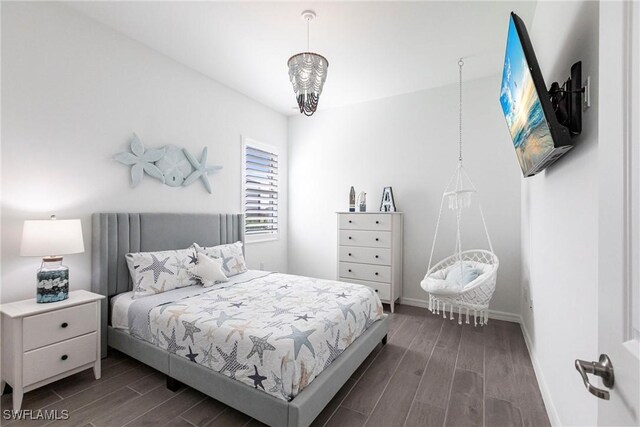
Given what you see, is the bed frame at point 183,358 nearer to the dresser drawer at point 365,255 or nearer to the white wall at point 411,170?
the dresser drawer at point 365,255

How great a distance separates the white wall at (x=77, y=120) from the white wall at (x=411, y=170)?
188 cm

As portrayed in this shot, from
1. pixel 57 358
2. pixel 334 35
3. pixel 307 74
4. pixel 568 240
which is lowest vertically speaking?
pixel 57 358

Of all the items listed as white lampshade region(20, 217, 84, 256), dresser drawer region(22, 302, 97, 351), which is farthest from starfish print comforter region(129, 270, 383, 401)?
white lampshade region(20, 217, 84, 256)

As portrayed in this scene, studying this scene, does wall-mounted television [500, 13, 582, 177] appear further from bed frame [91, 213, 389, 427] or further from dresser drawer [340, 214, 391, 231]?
dresser drawer [340, 214, 391, 231]

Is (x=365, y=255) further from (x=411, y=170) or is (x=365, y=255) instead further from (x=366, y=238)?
(x=411, y=170)

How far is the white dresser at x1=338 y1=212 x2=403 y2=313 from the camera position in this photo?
3760 mm

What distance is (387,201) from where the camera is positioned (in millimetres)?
4086

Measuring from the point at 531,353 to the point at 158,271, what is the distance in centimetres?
337

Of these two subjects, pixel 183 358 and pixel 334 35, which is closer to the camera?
pixel 183 358

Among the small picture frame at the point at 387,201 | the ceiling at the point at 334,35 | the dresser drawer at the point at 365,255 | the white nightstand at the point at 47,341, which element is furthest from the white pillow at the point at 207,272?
the small picture frame at the point at 387,201

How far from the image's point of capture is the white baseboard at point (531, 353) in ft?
5.74

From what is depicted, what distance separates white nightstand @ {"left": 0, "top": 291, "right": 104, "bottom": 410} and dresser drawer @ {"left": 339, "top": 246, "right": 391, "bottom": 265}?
2.74 m

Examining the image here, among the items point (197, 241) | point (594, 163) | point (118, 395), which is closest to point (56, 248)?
point (118, 395)

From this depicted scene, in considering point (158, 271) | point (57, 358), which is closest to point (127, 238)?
point (158, 271)
